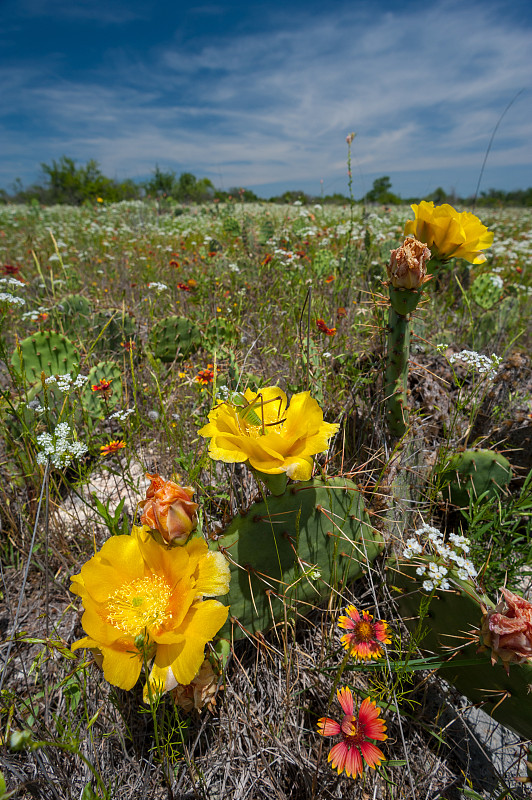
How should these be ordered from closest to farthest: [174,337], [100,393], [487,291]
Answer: [100,393] < [174,337] < [487,291]

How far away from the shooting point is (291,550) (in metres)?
1.05

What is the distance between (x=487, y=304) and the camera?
2.88 m

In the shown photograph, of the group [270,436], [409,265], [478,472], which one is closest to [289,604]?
[270,436]

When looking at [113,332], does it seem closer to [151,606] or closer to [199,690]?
[151,606]

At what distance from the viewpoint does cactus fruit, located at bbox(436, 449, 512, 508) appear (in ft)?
4.67

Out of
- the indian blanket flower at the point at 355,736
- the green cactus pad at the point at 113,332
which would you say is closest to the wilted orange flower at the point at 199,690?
the indian blanket flower at the point at 355,736

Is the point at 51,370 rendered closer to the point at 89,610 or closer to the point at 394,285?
the point at 89,610

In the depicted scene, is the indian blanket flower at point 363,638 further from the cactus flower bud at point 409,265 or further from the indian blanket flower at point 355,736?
the cactus flower bud at point 409,265

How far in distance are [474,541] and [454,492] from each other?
0.63 ft

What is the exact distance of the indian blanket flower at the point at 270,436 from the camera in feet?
2.83

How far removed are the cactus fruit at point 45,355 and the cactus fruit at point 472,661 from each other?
6.12 feet

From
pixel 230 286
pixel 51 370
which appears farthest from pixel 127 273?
pixel 51 370

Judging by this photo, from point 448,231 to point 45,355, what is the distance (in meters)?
1.94

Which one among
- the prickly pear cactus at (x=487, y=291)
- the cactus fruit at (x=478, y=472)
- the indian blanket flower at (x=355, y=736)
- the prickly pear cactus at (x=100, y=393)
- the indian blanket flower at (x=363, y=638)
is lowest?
the indian blanket flower at (x=355, y=736)
